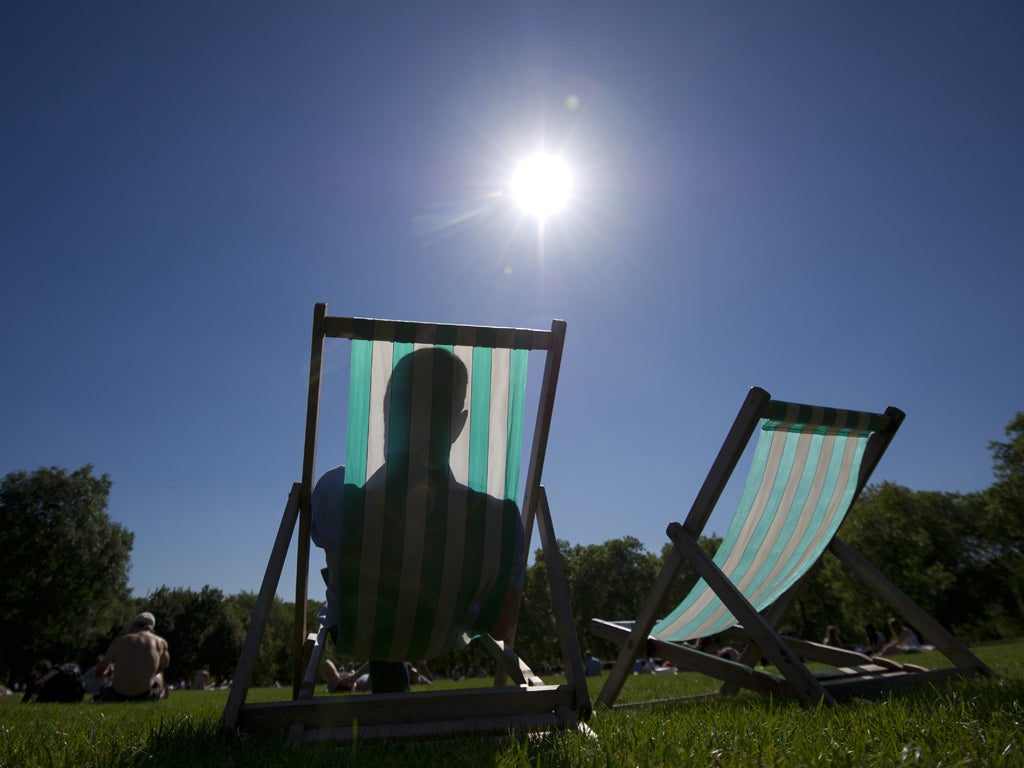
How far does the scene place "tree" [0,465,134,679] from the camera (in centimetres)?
2561

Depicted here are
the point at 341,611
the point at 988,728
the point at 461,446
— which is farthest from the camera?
the point at 461,446

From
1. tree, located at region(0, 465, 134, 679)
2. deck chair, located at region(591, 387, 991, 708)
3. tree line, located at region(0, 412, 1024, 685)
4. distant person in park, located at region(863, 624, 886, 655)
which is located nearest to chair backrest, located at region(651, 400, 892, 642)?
deck chair, located at region(591, 387, 991, 708)

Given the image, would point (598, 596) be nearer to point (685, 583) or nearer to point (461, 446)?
point (685, 583)

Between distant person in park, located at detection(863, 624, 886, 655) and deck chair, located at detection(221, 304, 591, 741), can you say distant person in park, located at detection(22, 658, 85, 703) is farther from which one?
distant person in park, located at detection(863, 624, 886, 655)

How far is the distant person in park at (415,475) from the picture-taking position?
2.41m

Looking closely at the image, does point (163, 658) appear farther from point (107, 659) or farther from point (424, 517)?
point (424, 517)

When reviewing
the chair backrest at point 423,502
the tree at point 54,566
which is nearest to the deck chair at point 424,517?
the chair backrest at point 423,502

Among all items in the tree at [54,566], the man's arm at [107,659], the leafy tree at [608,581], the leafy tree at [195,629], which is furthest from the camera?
the leafy tree at [608,581]

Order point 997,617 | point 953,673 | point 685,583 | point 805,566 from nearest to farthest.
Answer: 1. point 953,673
2. point 805,566
3. point 997,617
4. point 685,583

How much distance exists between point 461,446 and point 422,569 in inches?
20.3

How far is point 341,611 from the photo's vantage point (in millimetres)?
2408

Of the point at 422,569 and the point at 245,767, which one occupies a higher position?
the point at 422,569

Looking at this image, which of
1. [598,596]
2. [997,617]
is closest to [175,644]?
[598,596]

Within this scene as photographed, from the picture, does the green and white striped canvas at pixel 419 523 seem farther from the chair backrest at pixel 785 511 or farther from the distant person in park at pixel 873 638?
the distant person in park at pixel 873 638
